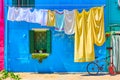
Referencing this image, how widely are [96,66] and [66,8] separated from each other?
3.22 metres

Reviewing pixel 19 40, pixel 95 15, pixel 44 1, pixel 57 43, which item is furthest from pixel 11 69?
pixel 95 15

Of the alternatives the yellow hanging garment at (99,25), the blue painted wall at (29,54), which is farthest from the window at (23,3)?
the yellow hanging garment at (99,25)

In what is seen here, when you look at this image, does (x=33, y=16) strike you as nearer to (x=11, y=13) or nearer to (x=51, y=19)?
(x=51, y=19)

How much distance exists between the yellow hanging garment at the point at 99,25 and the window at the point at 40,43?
2.36m

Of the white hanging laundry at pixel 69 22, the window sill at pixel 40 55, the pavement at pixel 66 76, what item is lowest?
the pavement at pixel 66 76

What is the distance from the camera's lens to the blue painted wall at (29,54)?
17.0 metres

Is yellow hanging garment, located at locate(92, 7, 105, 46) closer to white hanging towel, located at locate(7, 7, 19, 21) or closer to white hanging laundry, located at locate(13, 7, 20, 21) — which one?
white hanging laundry, located at locate(13, 7, 20, 21)

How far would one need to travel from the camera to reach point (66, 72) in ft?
55.9

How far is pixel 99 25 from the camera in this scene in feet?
53.7

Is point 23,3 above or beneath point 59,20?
above

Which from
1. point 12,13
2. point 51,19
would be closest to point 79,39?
point 51,19

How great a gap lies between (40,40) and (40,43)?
15 cm

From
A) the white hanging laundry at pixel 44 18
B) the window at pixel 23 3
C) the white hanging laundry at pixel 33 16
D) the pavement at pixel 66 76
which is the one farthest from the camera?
the window at pixel 23 3

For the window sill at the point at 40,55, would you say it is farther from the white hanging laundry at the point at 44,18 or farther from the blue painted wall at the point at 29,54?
the white hanging laundry at the point at 44,18
